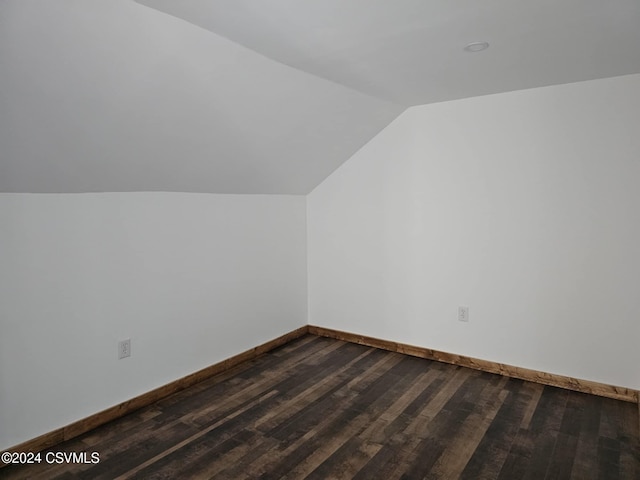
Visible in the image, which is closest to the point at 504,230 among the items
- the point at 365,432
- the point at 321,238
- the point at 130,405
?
the point at 321,238

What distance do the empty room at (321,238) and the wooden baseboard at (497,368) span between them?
0.02 meters

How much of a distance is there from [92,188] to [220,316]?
53.0 inches

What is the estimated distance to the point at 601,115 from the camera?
113 inches

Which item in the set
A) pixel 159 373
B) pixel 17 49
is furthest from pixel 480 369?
pixel 17 49

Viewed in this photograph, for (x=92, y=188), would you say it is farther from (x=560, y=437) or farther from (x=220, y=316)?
(x=560, y=437)

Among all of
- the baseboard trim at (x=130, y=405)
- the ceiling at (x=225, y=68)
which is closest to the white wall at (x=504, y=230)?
the ceiling at (x=225, y=68)

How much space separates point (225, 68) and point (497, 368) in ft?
9.12

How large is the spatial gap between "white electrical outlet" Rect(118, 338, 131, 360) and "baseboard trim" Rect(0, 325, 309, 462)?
285mm

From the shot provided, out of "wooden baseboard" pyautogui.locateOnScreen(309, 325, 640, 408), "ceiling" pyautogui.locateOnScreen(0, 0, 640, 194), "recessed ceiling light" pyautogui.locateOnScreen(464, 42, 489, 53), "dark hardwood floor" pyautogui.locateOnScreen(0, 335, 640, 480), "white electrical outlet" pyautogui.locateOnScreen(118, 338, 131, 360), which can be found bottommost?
"dark hardwood floor" pyautogui.locateOnScreen(0, 335, 640, 480)

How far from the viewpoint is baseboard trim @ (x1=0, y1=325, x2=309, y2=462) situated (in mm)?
2316

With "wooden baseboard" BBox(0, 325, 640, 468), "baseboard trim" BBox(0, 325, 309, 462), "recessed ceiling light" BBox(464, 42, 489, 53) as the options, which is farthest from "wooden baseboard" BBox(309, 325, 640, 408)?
"recessed ceiling light" BBox(464, 42, 489, 53)

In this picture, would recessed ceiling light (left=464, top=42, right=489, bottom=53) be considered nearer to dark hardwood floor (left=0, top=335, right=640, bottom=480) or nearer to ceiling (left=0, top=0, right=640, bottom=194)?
ceiling (left=0, top=0, right=640, bottom=194)

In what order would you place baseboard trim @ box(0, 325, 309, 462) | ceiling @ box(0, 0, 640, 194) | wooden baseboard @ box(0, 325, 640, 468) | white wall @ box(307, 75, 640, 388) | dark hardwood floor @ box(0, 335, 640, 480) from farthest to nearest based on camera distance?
white wall @ box(307, 75, 640, 388)
wooden baseboard @ box(0, 325, 640, 468)
baseboard trim @ box(0, 325, 309, 462)
dark hardwood floor @ box(0, 335, 640, 480)
ceiling @ box(0, 0, 640, 194)

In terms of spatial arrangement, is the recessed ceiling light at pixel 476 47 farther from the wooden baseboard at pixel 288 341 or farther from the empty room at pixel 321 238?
the wooden baseboard at pixel 288 341
